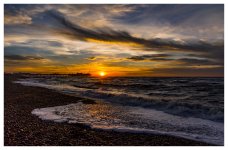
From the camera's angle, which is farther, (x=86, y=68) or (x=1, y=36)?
(x=86, y=68)

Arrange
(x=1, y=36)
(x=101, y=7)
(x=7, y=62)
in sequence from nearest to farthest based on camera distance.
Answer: (x=1, y=36)
(x=101, y=7)
(x=7, y=62)

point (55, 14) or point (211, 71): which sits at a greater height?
point (55, 14)

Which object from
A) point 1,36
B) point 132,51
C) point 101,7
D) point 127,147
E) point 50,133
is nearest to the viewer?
point 127,147

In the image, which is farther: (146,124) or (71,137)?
(146,124)

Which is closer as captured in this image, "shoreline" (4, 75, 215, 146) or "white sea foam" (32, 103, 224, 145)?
"shoreline" (4, 75, 215, 146)

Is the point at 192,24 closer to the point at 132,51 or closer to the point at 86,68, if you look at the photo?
the point at 132,51

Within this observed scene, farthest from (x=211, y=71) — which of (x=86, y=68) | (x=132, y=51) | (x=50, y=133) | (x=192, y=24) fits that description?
(x=50, y=133)

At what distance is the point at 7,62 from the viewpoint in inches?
591

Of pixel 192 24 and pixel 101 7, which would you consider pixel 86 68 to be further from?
pixel 192 24

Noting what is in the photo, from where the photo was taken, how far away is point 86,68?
14000mm

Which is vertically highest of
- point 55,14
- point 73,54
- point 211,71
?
point 55,14

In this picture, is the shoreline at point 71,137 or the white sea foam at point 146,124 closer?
the shoreline at point 71,137

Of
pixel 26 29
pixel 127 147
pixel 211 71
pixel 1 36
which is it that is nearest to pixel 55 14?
pixel 26 29

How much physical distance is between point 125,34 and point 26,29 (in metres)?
5.34
